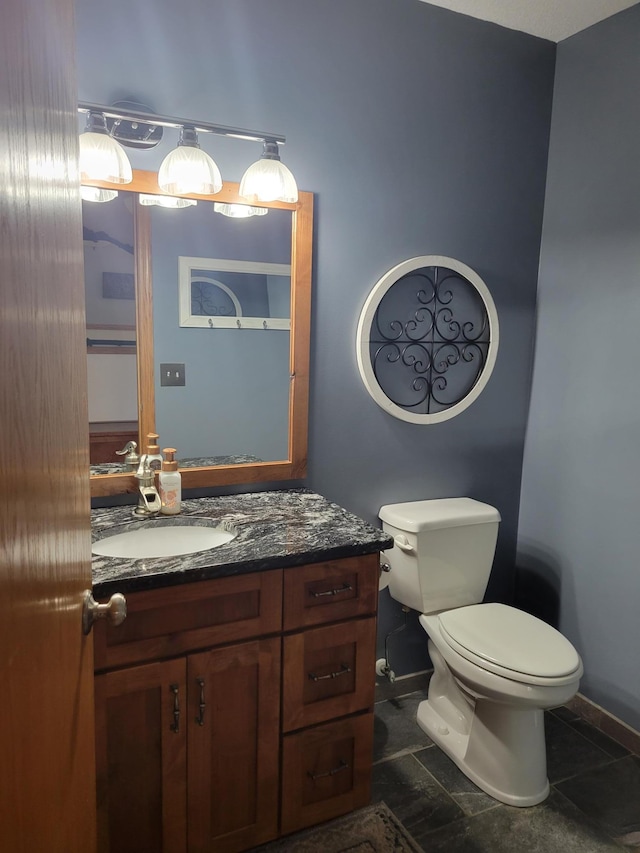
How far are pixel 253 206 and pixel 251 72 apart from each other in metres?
0.38

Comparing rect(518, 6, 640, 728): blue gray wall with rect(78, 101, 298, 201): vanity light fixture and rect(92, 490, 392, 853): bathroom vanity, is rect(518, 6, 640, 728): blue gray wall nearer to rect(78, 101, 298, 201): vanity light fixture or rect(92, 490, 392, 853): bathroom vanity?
rect(92, 490, 392, 853): bathroom vanity

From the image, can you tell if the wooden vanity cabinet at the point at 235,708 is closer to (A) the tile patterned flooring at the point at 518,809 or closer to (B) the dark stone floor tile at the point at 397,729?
(A) the tile patterned flooring at the point at 518,809

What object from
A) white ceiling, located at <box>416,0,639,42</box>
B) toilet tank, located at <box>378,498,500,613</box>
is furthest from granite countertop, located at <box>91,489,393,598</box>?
white ceiling, located at <box>416,0,639,42</box>

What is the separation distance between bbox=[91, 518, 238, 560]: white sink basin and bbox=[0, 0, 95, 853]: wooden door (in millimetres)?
697

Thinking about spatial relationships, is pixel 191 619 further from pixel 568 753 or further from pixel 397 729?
pixel 568 753

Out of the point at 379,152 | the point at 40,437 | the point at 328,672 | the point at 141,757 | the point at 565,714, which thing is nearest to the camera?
the point at 40,437

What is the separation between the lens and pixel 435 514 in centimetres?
206

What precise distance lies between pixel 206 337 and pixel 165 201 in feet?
1.32

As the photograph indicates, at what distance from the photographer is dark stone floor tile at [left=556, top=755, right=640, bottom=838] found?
1.73 meters

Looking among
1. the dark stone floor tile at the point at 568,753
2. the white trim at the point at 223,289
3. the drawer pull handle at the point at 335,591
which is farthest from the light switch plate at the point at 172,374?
the dark stone floor tile at the point at 568,753

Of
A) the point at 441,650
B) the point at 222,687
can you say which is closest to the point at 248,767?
the point at 222,687

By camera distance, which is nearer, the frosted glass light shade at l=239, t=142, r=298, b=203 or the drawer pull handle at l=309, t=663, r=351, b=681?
the drawer pull handle at l=309, t=663, r=351, b=681

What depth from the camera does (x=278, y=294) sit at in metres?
1.89

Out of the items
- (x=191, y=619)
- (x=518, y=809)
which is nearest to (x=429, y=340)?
(x=191, y=619)
